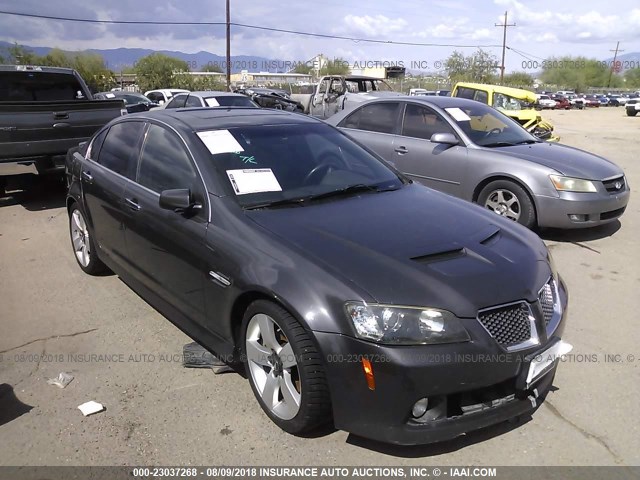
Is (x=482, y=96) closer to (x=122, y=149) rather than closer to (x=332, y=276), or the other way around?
(x=122, y=149)

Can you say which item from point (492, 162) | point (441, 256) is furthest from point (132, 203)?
point (492, 162)

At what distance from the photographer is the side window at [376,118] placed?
24.2 feet

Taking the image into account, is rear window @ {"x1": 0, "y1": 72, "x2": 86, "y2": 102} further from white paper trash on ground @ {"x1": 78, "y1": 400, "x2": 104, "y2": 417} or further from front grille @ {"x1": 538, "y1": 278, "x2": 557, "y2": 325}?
front grille @ {"x1": 538, "y1": 278, "x2": 557, "y2": 325}

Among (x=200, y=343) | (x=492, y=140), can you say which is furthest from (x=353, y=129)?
(x=200, y=343)

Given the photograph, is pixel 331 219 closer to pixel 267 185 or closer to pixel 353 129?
pixel 267 185

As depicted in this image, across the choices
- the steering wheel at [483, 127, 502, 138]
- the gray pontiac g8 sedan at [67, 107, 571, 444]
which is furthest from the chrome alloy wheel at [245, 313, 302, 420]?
the steering wheel at [483, 127, 502, 138]

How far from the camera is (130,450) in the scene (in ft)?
8.82

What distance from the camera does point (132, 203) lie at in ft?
12.7

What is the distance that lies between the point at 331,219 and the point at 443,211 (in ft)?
2.65

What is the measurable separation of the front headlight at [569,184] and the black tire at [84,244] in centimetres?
472

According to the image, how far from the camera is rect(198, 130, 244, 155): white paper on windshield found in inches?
136

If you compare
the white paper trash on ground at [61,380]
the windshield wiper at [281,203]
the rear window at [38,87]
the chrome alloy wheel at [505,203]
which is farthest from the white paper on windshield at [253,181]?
the rear window at [38,87]

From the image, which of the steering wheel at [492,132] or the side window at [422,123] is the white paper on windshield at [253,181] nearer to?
the side window at [422,123]

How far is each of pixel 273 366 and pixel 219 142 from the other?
1542 mm
